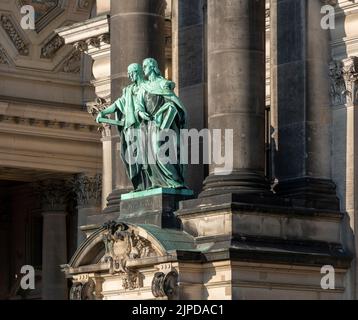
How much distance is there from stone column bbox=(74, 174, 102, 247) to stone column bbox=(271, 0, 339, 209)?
13.5m

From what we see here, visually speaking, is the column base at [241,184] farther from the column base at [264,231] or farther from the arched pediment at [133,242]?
the arched pediment at [133,242]

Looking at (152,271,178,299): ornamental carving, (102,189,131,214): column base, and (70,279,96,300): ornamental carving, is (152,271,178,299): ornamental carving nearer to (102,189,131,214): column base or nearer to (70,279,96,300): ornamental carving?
(70,279,96,300): ornamental carving

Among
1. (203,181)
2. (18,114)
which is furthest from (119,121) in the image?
(18,114)

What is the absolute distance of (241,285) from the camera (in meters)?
37.0

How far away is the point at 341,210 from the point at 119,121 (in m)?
4.55

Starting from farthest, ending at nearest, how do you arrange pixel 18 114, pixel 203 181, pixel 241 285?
pixel 18 114 < pixel 203 181 < pixel 241 285

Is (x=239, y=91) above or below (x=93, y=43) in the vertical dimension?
below

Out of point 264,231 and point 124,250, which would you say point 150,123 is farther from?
point 264,231

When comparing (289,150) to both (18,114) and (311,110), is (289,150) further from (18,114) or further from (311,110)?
(18,114)

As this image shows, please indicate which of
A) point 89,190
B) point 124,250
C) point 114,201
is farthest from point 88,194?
point 124,250

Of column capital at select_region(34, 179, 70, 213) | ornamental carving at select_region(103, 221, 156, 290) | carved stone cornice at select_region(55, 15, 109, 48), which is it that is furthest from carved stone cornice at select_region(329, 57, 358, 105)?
column capital at select_region(34, 179, 70, 213)

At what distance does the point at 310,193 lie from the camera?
1506 inches

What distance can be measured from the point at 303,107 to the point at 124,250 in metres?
4.30

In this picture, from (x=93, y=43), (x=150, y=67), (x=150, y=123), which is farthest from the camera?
(x=93, y=43)
